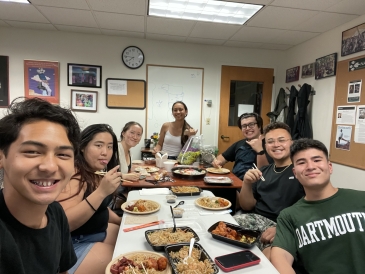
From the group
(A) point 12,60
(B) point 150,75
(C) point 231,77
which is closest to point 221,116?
(C) point 231,77

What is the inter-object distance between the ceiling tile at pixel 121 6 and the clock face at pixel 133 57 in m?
0.99

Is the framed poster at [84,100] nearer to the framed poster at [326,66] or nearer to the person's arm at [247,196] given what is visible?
the person's arm at [247,196]

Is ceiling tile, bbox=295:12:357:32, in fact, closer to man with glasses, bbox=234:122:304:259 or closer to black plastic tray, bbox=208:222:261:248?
man with glasses, bbox=234:122:304:259

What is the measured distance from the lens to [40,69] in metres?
3.63

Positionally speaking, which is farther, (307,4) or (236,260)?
(307,4)

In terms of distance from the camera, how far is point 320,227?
3.79ft

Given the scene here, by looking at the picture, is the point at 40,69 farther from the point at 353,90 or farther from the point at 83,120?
the point at 353,90

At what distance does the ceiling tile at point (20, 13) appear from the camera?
2781 millimetres

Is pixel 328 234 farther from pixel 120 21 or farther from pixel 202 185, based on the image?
pixel 120 21

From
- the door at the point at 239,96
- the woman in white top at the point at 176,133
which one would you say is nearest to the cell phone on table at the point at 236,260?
the woman in white top at the point at 176,133

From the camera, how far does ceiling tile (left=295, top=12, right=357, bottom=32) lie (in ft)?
8.87

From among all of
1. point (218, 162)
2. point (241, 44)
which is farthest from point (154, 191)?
point (241, 44)

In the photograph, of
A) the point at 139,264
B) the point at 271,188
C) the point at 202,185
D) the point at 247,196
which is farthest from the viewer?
the point at 202,185

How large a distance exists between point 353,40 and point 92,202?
3.28 meters
